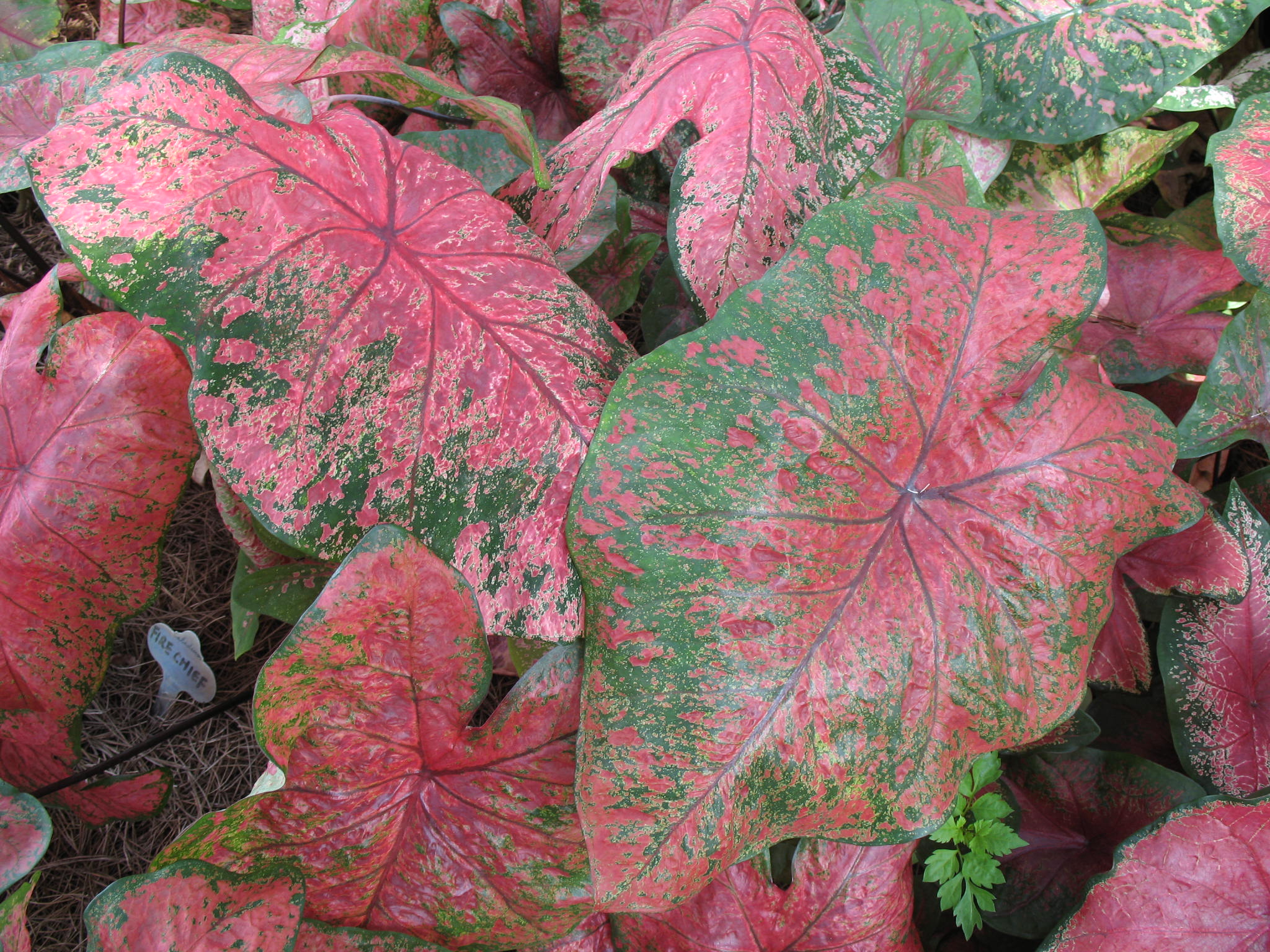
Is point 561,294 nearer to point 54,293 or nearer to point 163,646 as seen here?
point 54,293

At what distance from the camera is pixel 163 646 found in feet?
4.23

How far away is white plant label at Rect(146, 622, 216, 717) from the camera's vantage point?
4.21 feet

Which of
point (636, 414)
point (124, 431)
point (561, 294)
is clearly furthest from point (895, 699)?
point (124, 431)

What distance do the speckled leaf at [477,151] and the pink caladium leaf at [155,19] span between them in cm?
77

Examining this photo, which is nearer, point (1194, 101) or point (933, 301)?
point (933, 301)

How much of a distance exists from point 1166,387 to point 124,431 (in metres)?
1.55

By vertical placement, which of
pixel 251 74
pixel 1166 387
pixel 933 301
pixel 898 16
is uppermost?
pixel 251 74

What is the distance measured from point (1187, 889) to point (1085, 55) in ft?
3.71

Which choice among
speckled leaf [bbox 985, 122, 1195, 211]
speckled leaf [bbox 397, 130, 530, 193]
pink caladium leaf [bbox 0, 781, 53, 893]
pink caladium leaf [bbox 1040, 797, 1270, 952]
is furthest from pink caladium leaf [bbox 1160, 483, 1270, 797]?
pink caladium leaf [bbox 0, 781, 53, 893]

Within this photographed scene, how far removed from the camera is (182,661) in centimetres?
128

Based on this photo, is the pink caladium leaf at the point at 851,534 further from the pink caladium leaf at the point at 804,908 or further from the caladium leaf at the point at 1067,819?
the caladium leaf at the point at 1067,819

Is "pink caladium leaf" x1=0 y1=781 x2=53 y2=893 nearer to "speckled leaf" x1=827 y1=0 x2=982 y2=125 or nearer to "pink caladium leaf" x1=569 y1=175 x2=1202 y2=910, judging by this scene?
"pink caladium leaf" x1=569 y1=175 x2=1202 y2=910

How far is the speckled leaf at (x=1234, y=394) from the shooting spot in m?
1.02

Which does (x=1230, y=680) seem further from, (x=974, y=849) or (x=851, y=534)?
(x=851, y=534)
